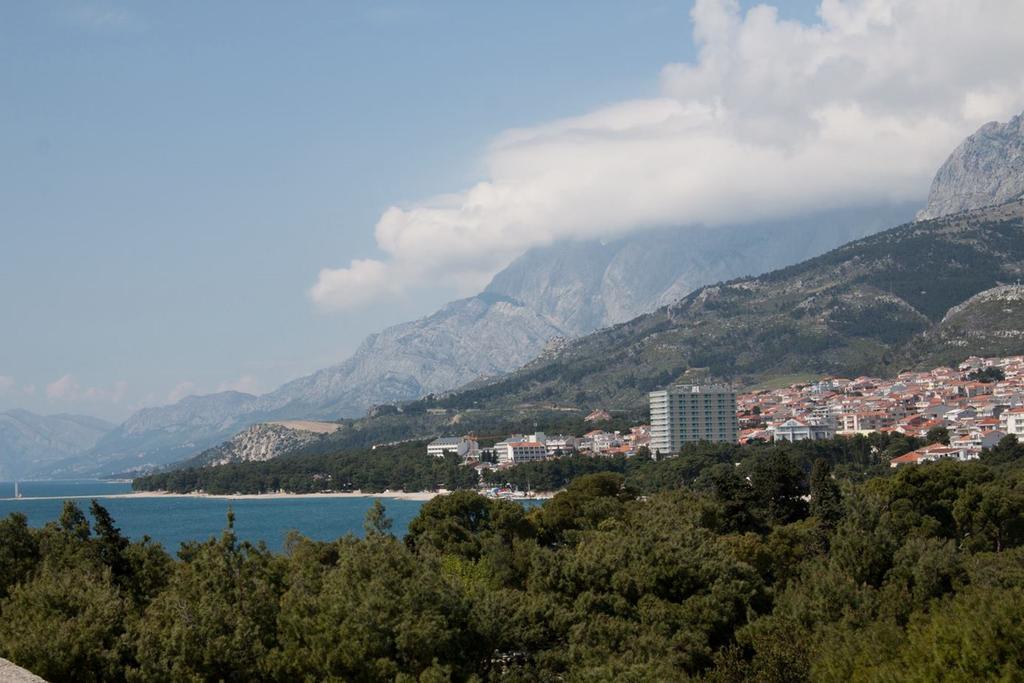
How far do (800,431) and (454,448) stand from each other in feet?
137

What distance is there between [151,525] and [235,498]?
4795cm

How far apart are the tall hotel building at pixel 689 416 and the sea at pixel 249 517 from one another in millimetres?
35320

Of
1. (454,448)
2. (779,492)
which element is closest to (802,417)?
(454,448)

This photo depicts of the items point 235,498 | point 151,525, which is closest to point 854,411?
point 235,498

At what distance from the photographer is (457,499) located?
4297 cm

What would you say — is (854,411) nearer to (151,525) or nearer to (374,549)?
(151,525)

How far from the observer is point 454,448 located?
147 metres

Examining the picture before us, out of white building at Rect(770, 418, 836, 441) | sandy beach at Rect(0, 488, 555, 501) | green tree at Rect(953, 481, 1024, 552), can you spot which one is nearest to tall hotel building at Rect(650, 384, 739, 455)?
white building at Rect(770, 418, 836, 441)

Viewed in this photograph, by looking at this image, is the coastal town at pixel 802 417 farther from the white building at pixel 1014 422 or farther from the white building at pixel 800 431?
the white building at pixel 1014 422

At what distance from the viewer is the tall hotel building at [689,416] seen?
453 feet

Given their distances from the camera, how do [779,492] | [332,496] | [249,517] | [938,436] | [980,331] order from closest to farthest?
[779,492] → [249,517] → [938,436] → [332,496] → [980,331]

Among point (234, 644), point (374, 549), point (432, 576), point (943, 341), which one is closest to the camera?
point (234, 644)

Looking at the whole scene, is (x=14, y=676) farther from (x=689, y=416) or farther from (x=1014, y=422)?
(x=689, y=416)

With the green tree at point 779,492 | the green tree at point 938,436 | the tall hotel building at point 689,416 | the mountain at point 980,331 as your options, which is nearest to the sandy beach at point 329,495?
the tall hotel building at point 689,416
